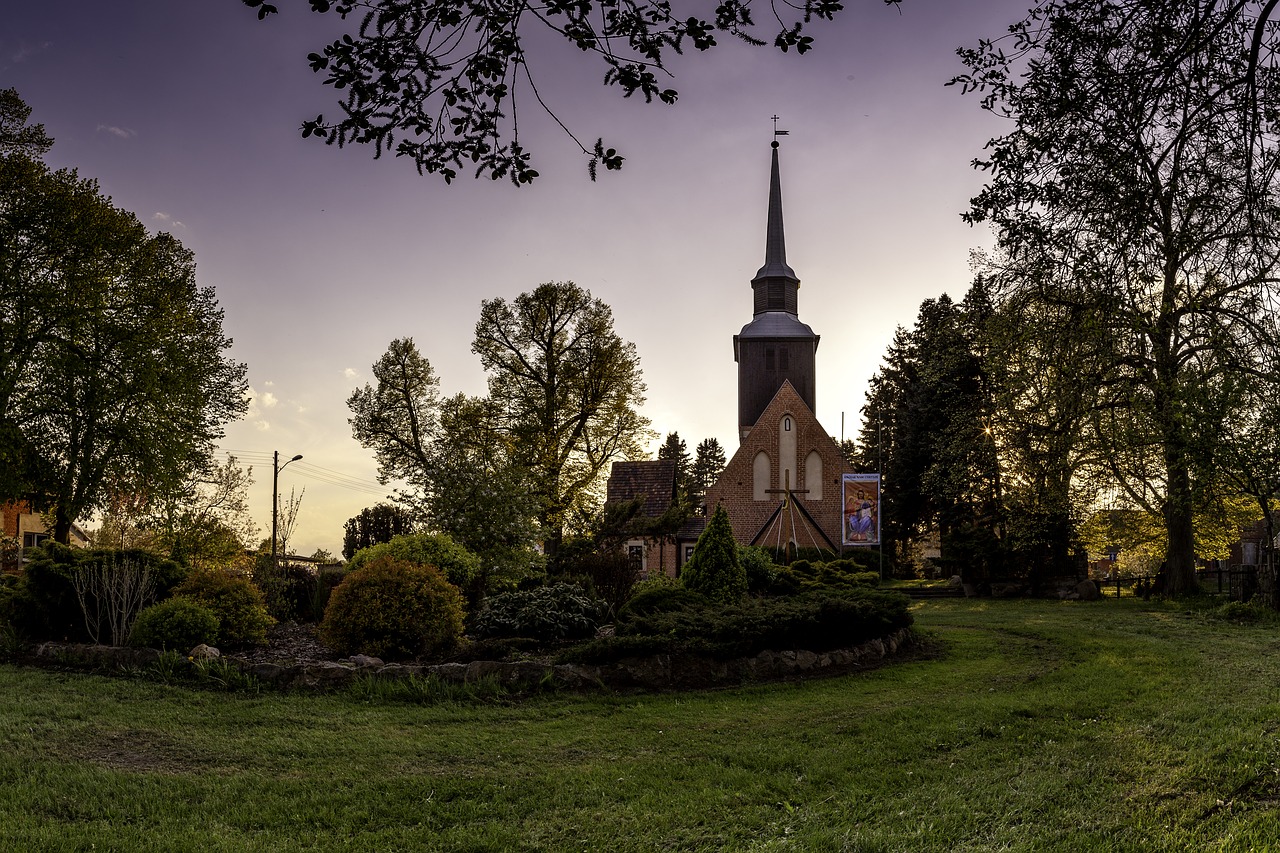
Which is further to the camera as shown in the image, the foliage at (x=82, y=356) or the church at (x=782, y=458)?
the church at (x=782, y=458)

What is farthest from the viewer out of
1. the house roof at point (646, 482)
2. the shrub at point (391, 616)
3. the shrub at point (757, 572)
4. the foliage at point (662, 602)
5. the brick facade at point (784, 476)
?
the house roof at point (646, 482)

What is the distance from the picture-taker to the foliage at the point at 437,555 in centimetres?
1452

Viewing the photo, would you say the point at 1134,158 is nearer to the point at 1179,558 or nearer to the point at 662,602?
the point at 662,602

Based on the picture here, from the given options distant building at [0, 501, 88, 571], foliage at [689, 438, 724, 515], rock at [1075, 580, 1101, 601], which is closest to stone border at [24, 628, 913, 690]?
rock at [1075, 580, 1101, 601]

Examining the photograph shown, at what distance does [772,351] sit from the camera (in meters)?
43.8

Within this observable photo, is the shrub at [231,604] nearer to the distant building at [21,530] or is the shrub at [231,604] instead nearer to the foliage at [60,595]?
the foliage at [60,595]

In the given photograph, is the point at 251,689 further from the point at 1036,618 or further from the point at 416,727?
the point at 1036,618

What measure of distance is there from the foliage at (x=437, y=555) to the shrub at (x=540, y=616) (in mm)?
1818

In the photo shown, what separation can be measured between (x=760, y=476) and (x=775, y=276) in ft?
39.9

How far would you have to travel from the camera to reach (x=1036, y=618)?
17922 mm

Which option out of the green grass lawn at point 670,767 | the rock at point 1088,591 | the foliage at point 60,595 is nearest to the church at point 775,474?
the rock at point 1088,591

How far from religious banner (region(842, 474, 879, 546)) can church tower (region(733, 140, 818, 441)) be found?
9.82 metres

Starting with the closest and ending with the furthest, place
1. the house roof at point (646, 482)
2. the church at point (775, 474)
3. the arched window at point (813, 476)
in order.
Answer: the church at point (775, 474), the arched window at point (813, 476), the house roof at point (646, 482)

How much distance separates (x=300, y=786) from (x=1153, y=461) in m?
21.9
